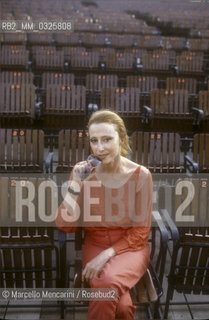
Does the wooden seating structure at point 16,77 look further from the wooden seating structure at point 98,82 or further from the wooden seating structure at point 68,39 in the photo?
the wooden seating structure at point 68,39

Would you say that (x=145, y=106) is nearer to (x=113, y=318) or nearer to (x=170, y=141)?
(x=170, y=141)

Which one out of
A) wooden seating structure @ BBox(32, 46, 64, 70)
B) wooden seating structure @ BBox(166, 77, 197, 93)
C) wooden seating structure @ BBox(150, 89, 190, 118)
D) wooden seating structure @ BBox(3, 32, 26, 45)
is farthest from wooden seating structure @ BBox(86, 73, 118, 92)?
wooden seating structure @ BBox(3, 32, 26, 45)

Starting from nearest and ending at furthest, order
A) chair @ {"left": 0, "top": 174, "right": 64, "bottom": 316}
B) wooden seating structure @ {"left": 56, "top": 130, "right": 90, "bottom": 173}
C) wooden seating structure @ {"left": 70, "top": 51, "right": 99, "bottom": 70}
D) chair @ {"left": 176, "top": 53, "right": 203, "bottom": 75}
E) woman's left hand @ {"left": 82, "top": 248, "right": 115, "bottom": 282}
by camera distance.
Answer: woman's left hand @ {"left": 82, "top": 248, "right": 115, "bottom": 282}
chair @ {"left": 0, "top": 174, "right": 64, "bottom": 316}
wooden seating structure @ {"left": 56, "top": 130, "right": 90, "bottom": 173}
wooden seating structure @ {"left": 70, "top": 51, "right": 99, "bottom": 70}
chair @ {"left": 176, "top": 53, "right": 203, "bottom": 75}

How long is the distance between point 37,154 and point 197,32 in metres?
8.39

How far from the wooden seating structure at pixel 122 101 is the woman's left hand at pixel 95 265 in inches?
125

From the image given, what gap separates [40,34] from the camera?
9266mm

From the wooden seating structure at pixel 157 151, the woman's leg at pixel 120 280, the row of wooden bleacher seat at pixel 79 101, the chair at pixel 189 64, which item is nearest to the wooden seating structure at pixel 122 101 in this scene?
the row of wooden bleacher seat at pixel 79 101

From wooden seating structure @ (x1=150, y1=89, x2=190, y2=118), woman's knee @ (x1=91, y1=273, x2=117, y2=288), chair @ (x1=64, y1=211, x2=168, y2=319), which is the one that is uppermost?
wooden seating structure @ (x1=150, y1=89, x2=190, y2=118)

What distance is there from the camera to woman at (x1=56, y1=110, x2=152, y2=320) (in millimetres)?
2229

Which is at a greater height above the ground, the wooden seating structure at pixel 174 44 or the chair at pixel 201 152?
the wooden seating structure at pixel 174 44

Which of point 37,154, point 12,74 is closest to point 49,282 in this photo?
point 37,154

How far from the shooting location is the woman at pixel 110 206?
223cm

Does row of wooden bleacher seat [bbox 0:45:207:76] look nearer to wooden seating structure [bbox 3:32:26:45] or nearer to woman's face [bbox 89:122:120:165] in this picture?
wooden seating structure [bbox 3:32:26:45]

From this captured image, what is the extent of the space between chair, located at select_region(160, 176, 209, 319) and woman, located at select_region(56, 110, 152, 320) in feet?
0.91
